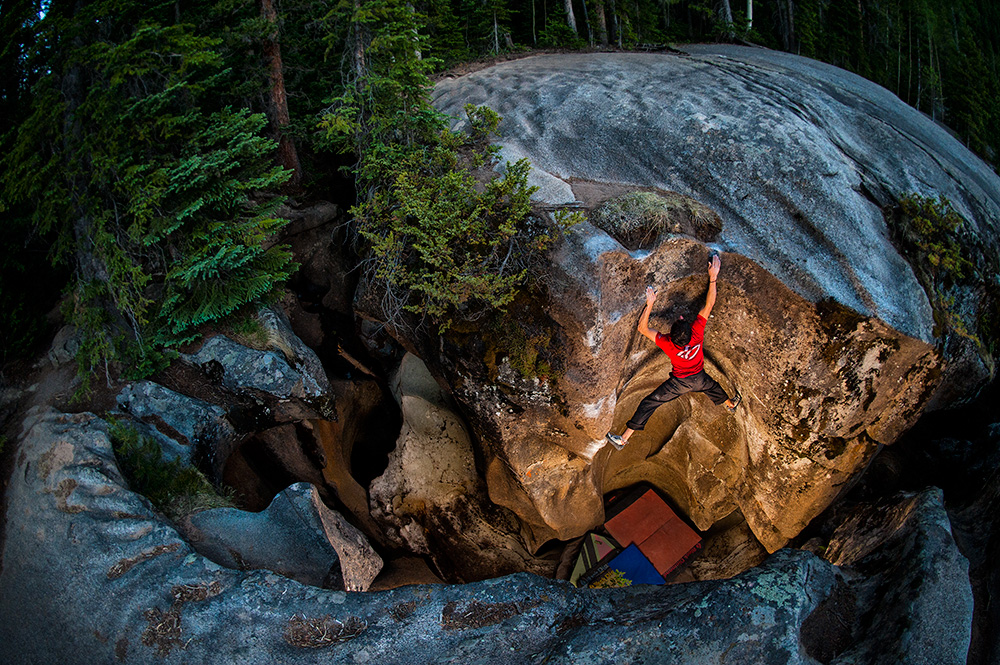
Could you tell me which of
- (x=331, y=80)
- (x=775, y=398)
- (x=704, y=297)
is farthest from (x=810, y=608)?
(x=331, y=80)

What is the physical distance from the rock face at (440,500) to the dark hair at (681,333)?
15.4 feet

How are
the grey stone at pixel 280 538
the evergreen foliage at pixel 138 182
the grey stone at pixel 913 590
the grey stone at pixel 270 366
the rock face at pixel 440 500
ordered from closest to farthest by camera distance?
the grey stone at pixel 913 590
the grey stone at pixel 280 538
the evergreen foliage at pixel 138 182
the grey stone at pixel 270 366
the rock face at pixel 440 500

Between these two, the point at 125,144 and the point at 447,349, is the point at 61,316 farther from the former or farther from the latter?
the point at 447,349

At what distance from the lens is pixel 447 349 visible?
770cm

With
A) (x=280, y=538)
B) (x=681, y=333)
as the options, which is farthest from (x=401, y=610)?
(x=681, y=333)

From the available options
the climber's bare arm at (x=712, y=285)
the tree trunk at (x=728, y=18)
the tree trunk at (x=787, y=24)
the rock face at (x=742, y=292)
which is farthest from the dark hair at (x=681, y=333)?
the tree trunk at (x=787, y=24)

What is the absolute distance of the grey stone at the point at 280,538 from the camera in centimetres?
620

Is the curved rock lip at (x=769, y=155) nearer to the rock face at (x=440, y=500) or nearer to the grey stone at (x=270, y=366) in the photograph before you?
the grey stone at (x=270, y=366)

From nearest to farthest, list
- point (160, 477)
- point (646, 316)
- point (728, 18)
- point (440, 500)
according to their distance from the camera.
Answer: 1. point (160, 477)
2. point (646, 316)
3. point (440, 500)
4. point (728, 18)

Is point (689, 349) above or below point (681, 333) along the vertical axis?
below

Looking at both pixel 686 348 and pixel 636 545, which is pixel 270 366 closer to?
pixel 686 348

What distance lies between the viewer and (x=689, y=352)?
700cm

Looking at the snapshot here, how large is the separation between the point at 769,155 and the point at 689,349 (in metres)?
2.91

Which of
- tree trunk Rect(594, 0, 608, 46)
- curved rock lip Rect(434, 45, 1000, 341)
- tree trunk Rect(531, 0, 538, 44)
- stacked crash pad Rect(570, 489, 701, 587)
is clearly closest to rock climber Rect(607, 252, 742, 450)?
curved rock lip Rect(434, 45, 1000, 341)
